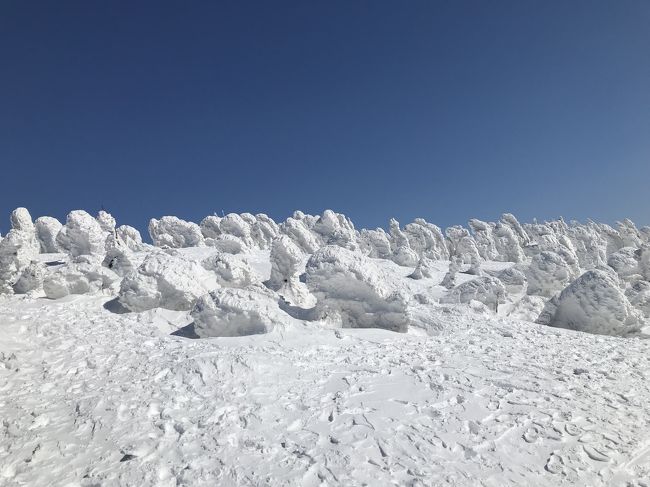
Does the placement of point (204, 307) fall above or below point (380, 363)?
above

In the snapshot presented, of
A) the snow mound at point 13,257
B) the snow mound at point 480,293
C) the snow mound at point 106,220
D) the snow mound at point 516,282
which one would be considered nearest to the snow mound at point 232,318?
the snow mound at point 13,257

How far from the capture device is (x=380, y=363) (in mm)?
8336

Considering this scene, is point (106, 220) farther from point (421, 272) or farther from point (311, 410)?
point (311, 410)

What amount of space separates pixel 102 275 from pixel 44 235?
74.5ft

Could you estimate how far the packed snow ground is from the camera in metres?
5.11

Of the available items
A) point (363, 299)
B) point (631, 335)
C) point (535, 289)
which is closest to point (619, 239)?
point (535, 289)

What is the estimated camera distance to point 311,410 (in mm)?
6410

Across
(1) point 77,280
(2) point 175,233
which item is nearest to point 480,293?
(1) point 77,280

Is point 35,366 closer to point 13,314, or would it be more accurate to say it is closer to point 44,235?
point 13,314

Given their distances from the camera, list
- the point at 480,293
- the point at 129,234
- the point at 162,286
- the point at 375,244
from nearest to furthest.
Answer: the point at 162,286 < the point at 480,293 < the point at 129,234 < the point at 375,244

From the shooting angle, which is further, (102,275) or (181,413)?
(102,275)

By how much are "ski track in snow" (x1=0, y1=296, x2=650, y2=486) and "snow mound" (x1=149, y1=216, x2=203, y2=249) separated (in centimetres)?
3383

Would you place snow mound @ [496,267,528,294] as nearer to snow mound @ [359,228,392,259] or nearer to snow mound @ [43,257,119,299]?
snow mound @ [359,228,392,259]

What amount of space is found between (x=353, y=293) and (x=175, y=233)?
37.0 meters
